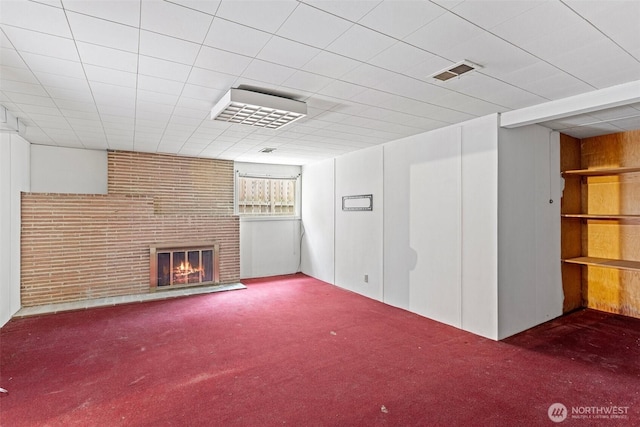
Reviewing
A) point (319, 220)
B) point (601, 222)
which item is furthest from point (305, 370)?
point (601, 222)

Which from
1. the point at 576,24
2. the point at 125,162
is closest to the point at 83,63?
the point at 576,24

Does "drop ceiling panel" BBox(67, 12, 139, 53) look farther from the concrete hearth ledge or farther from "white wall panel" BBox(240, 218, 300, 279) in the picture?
"white wall panel" BBox(240, 218, 300, 279)

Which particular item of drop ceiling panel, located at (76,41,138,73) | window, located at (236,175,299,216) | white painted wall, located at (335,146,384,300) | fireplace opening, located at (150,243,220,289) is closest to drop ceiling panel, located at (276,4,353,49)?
drop ceiling panel, located at (76,41,138,73)

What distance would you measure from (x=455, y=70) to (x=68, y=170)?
20.1ft

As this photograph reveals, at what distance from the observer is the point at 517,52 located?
2295 millimetres

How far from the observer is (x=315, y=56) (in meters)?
2.36

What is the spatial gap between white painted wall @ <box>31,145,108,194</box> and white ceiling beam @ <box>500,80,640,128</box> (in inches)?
249

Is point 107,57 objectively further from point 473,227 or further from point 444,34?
point 473,227

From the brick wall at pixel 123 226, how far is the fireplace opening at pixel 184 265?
0.13 metres

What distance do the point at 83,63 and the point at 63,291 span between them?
4361mm

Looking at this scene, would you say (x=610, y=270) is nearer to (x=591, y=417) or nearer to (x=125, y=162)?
(x=591, y=417)

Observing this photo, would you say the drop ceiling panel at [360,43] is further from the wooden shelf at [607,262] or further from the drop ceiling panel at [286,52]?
the wooden shelf at [607,262]

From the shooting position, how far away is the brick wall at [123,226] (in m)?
5.13

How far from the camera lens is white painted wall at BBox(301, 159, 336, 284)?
6.77 meters
